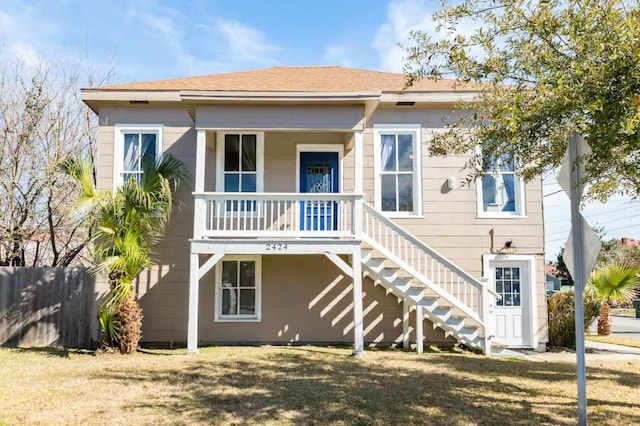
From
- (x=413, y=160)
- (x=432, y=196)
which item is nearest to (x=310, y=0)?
(x=413, y=160)

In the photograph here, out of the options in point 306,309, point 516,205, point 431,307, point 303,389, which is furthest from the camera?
point 516,205

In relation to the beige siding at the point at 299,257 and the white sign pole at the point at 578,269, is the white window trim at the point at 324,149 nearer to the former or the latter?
the beige siding at the point at 299,257

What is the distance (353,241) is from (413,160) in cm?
283

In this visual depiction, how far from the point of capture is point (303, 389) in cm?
634

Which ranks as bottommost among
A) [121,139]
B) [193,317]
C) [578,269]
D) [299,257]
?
[193,317]

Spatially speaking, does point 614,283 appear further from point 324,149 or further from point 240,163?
point 240,163

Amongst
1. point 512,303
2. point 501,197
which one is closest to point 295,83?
point 501,197

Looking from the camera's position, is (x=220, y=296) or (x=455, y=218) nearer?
(x=220, y=296)

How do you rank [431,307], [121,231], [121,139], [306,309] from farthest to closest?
[121,139] < [306,309] < [431,307] < [121,231]

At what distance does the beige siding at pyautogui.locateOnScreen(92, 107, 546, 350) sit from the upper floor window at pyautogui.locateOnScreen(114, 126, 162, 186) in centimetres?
15

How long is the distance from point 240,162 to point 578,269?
7677mm

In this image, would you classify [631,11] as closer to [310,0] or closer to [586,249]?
[586,249]

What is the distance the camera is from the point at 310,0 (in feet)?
36.7

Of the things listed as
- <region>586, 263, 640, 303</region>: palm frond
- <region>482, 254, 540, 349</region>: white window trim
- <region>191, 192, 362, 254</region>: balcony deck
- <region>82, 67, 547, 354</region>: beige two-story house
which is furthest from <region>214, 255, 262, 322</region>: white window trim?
<region>586, 263, 640, 303</region>: palm frond
